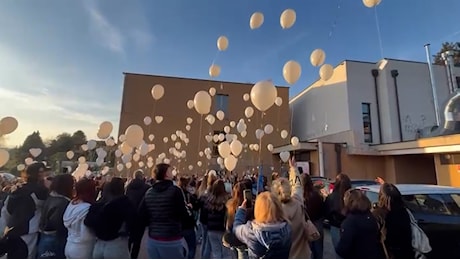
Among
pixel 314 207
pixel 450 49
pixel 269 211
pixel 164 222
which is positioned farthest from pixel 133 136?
pixel 450 49

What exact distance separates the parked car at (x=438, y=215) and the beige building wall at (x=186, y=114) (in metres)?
14.7

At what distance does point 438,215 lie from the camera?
4.06 metres

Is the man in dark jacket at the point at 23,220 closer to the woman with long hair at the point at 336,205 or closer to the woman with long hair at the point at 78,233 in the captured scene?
the woman with long hair at the point at 78,233

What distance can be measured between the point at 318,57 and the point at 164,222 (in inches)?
210

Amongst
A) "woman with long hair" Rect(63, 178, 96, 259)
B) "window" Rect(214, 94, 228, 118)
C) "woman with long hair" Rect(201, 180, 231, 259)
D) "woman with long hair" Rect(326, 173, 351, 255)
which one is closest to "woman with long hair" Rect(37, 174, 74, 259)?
"woman with long hair" Rect(63, 178, 96, 259)

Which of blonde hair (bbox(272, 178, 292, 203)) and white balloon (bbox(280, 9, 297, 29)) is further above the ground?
white balloon (bbox(280, 9, 297, 29))

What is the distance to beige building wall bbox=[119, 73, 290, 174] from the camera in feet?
62.2

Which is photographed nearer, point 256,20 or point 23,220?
point 23,220

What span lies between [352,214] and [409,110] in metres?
17.4

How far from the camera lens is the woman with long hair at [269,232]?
2.01 meters

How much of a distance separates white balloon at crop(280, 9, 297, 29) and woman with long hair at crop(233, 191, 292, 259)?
4898mm

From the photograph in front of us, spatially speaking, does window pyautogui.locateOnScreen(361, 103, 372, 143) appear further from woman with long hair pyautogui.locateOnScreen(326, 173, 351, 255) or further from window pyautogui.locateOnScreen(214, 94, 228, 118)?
woman with long hair pyautogui.locateOnScreen(326, 173, 351, 255)

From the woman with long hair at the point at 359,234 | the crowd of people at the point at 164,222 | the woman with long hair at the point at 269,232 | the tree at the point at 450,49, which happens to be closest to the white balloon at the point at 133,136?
the crowd of people at the point at 164,222

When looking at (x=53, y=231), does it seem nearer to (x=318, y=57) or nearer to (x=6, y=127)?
Result: (x=6, y=127)
